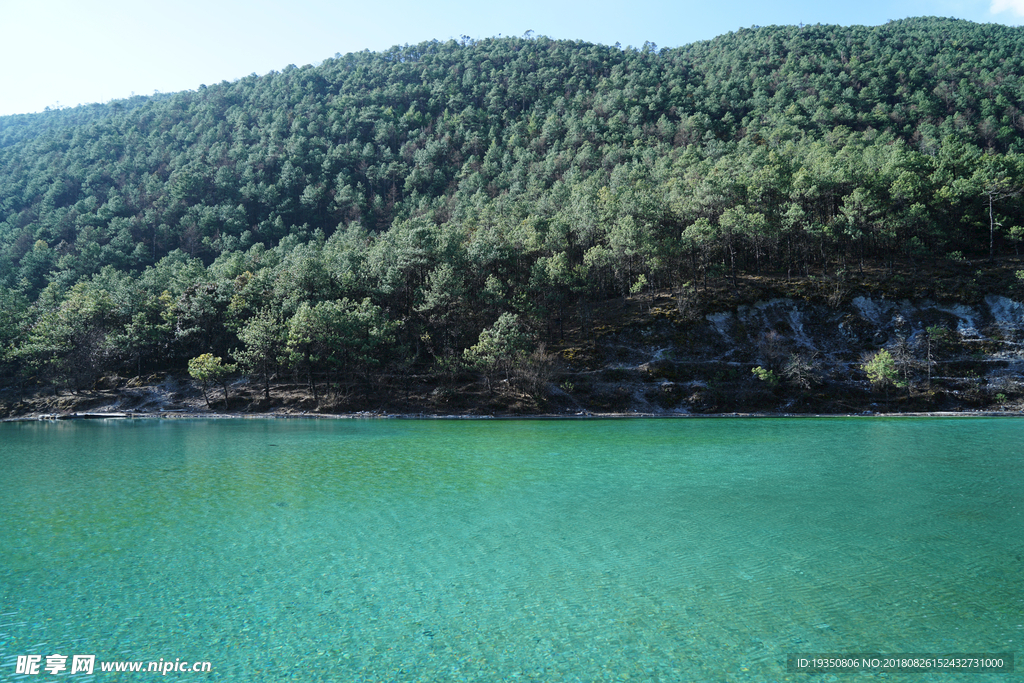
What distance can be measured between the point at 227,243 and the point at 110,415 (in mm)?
53918

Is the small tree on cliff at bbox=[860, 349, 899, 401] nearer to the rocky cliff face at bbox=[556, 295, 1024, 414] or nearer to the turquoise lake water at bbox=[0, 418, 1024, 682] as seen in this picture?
the rocky cliff face at bbox=[556, 295, 1024, 414]

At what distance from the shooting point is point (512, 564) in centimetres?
1309

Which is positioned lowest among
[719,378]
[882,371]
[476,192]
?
[719,378]

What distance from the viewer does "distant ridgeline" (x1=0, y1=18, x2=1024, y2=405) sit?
59344 mm

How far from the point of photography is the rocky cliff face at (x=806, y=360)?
158 ft

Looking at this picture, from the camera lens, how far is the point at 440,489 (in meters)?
21.3

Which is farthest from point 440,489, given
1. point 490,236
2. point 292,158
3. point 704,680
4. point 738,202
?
point 292,158

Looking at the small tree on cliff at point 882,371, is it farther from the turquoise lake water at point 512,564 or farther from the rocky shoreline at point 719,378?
the turquoise lake water at point 512,564

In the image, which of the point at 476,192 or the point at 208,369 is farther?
the point at 476,192

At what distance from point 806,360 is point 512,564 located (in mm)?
47761

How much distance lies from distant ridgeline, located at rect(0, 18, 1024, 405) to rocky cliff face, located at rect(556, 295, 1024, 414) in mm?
7004

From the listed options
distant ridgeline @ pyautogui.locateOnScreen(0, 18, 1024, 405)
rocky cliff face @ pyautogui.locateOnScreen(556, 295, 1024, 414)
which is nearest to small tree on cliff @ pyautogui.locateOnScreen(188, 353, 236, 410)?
A: distant ridgeline @ pyautogui.locateOnScreen(0, 18, 1024, 405)

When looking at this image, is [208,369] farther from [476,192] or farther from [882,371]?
[882,371]

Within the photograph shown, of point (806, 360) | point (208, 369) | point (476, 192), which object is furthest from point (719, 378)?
point (476, 192)
